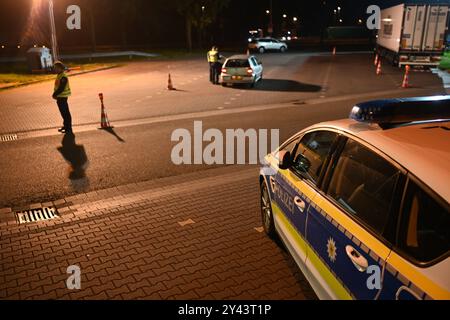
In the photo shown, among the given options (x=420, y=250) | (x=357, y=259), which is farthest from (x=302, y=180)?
(x=420, y=250)

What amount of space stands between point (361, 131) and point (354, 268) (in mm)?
1109

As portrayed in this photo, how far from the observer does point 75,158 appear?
902 centimetres

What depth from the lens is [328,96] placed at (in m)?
16.9

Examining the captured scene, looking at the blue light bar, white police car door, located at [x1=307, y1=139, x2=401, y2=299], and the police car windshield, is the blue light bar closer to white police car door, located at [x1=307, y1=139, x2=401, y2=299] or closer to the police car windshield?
white police car door, located at [x1=307, y1=139, x2=401, y2=299]

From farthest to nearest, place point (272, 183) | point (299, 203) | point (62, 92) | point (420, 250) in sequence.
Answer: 1. point (62, 92)
2. point (272, 183)
3. point (299, 203)
4. point (420, 250)

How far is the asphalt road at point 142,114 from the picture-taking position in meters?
8.03

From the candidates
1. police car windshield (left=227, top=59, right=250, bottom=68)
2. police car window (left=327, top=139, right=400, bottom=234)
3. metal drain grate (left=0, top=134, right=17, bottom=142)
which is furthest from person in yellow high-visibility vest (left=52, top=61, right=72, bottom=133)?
police car windshield (left=227, top=59, right=250, bottom=68)

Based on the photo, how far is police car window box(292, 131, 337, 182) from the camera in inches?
163

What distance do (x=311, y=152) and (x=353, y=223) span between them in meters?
1.52

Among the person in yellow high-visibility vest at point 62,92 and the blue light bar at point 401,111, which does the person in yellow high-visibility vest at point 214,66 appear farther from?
the blue light bar at point 401,111

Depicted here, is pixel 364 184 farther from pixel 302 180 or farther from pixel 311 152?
pixel 311 152

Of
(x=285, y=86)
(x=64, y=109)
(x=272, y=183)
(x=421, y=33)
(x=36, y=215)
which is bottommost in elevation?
(x=36, y=215)
